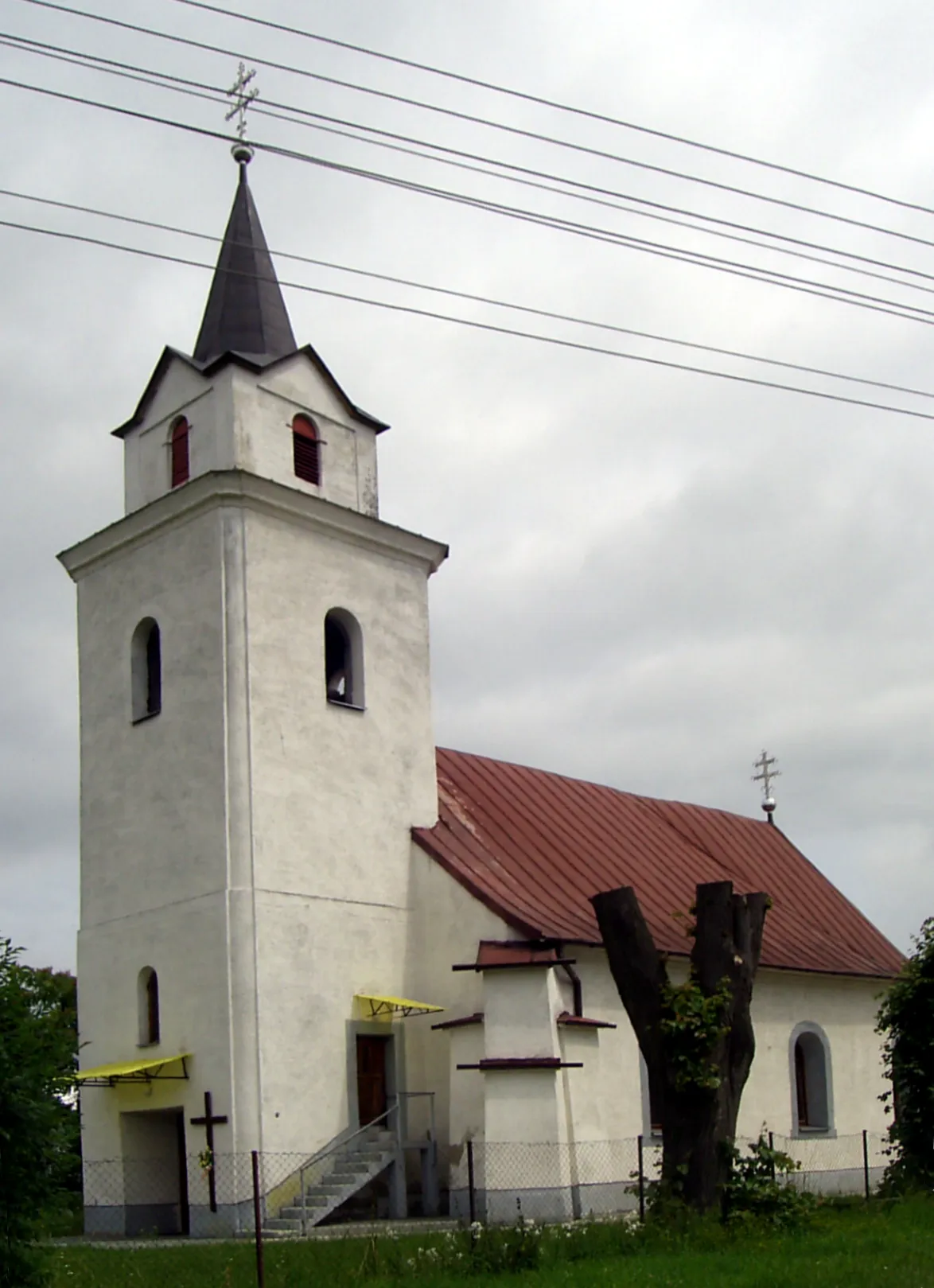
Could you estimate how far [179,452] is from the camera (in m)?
24.7

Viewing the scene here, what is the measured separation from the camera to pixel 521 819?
88.8 feet

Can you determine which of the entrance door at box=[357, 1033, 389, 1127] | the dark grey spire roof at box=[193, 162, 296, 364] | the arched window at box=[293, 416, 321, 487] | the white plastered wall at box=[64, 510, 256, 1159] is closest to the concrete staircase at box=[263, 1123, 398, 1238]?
the entrance door at box=[357, 1033, 389, 1127]

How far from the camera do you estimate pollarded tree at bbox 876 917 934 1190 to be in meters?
20.0

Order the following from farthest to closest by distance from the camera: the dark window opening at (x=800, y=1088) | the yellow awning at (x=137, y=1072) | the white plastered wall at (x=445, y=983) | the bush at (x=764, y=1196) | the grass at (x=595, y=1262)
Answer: the dark window opening at (x=800, y=1088)
the white plastered wall at (x=445, y=983)
the yellow awning at (x=137, y=1072)
the bush at (x=764, y=1196)
the grass at (x=595, y=1262)

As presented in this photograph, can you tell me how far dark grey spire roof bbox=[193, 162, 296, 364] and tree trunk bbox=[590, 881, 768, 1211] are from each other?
11588 mm

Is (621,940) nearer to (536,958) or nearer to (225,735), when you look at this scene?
(536,958)

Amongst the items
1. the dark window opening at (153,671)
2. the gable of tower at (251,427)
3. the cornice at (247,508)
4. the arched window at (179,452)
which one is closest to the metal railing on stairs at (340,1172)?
the dark window opening at (153,671)

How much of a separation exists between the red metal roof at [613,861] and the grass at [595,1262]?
22.8ft

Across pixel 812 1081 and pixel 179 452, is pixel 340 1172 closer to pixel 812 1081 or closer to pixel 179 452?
pixel 812 1081

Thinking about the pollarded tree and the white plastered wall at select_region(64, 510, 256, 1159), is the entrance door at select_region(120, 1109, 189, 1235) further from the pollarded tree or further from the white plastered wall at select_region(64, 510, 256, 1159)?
the pollarded tree

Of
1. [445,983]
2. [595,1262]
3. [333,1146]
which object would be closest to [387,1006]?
[445,983]

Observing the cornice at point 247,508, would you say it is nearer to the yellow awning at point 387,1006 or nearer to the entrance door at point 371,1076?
the yellow awning at point 387,1006

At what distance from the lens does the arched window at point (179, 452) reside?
965 inches

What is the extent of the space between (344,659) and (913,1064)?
10070 millimetres
